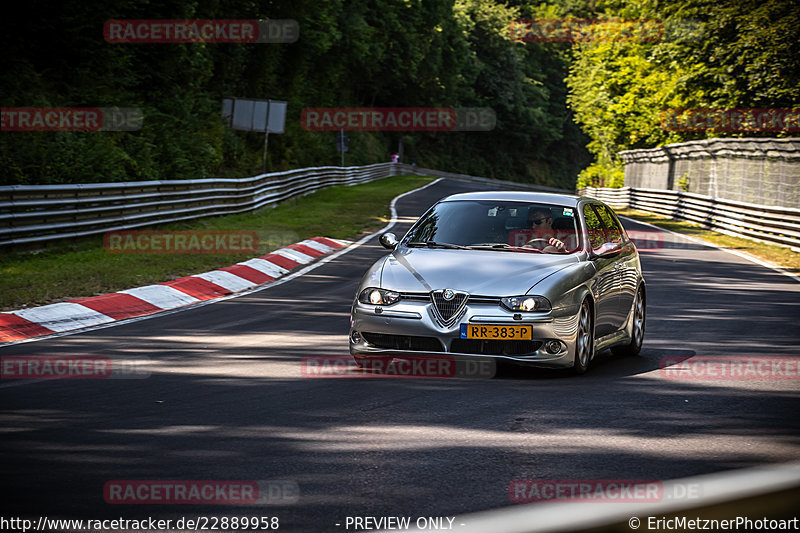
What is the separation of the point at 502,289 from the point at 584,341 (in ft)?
3.08

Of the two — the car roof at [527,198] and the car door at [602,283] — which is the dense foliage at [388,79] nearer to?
the car roof at [527,198]

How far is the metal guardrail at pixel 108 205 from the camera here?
1538 centimetres

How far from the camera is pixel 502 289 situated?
8.16 metres

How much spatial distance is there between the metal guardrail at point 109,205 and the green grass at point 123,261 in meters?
0.28

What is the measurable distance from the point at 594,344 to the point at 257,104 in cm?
2821

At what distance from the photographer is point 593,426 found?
21.2 feet

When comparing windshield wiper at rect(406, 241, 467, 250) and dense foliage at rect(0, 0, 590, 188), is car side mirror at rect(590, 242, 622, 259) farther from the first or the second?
dense foliage at rect(0, 0, 590, 188)

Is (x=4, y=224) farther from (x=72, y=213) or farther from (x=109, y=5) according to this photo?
(x=109, y=5)

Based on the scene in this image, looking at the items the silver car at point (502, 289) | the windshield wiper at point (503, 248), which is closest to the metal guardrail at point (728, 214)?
the silver car at point (502, 289)

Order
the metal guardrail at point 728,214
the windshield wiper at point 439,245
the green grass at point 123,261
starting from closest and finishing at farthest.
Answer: the windshield wiper at point 439,245 < the green grass at point 123,261 < the metal guardrail at point 728,214

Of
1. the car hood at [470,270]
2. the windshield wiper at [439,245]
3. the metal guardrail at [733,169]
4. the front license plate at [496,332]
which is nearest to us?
the front license plate at [496,332]

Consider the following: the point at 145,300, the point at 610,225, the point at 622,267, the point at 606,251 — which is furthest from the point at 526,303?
the point at 145,300

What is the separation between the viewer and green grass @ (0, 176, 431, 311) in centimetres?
1254

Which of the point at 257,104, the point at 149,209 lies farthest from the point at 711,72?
the point at 149,209
